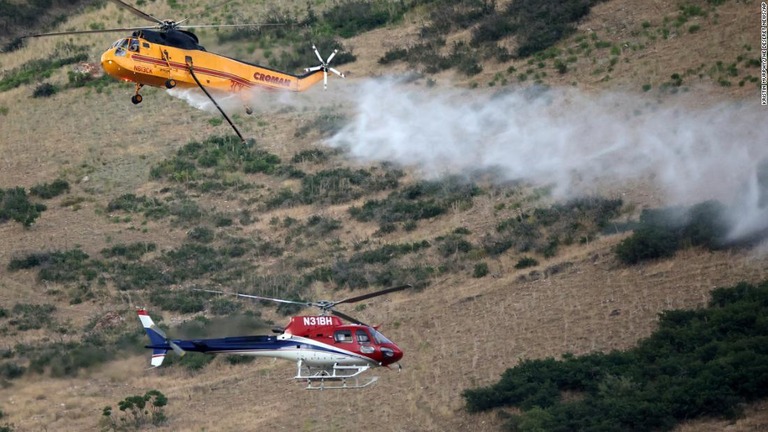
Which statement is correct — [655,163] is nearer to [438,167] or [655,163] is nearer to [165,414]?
[438,167]

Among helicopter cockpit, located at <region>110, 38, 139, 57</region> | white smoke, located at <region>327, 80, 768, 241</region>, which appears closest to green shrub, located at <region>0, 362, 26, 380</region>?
helicopter cockpit, located at <region>110, 38, 139, 57</region>

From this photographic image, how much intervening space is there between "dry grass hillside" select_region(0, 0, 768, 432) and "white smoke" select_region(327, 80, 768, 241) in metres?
0.69

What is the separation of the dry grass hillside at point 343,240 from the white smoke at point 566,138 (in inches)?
27.3

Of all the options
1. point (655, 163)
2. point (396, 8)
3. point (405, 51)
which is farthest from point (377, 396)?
point (396, 8)

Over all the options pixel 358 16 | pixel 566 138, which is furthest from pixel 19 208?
pixel 566 138

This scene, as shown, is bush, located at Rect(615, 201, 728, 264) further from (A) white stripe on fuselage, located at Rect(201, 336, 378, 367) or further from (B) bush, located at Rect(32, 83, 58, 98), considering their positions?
(B) bush, located at Rect(32, 83, 58, 98)

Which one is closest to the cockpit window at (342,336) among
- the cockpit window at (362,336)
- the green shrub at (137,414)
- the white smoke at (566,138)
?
the cockpit window at (362,336)

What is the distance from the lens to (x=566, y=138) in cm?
5441

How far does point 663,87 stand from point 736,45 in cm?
380

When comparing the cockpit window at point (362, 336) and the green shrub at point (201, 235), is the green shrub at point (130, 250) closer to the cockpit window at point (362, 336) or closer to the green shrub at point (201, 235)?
the green shrub at point (201, 235)

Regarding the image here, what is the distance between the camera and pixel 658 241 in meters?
43.9

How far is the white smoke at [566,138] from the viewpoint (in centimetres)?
4903

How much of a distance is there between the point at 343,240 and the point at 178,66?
1276 centimetres

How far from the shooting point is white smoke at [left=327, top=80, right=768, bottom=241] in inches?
1930
